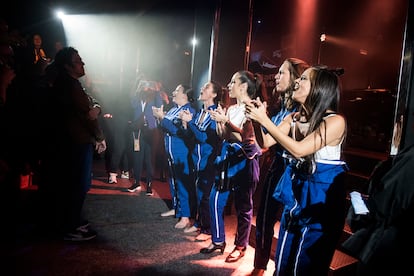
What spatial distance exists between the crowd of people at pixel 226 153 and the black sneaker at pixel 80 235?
12 mm

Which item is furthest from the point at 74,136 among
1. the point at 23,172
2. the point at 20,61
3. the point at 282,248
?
the point at 20,61

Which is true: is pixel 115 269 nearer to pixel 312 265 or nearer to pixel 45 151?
pixel 45 151

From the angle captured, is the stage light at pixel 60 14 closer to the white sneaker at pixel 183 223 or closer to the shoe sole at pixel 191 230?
the white sneaker at pixel 183 223

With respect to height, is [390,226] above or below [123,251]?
above

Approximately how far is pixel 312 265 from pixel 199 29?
456 cm

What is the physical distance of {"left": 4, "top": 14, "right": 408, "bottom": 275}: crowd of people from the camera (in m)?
2.25

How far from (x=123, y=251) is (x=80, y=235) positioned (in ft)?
2.14

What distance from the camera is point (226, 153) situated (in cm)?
363

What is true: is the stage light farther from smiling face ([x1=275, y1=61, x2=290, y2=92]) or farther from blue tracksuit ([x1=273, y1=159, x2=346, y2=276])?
blue tracksuit ([x1=273, y1=159, x2=346, y2=276])

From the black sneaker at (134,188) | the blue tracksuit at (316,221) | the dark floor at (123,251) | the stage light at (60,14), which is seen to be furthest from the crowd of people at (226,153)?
the stage light at (60,14)

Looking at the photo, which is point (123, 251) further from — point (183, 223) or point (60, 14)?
point (60, 14)

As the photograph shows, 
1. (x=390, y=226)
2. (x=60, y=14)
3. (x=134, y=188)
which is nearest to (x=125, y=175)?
(x=134, y=188)

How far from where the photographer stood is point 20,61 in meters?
8.35

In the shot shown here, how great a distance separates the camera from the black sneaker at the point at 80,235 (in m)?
3.94
